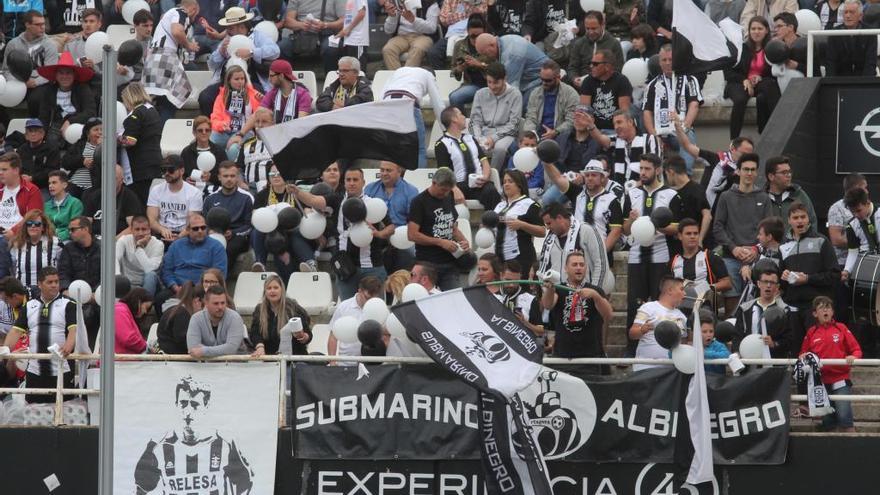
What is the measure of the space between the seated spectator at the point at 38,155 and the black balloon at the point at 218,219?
272 centimetres

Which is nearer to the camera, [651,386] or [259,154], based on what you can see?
[651,386]

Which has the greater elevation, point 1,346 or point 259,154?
point 259,154

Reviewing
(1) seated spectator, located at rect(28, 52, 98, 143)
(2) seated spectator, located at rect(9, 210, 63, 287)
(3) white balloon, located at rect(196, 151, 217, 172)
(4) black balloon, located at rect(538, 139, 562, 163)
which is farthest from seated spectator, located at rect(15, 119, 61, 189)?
(4) black balloon, located at rect(538, 139, 562, 163)

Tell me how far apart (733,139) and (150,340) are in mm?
6213

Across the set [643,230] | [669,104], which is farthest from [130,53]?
[643,230]

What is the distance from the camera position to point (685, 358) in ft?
53.4

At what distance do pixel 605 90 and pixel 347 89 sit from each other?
2596 mm

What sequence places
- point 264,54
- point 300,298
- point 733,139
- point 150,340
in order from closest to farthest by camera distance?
1. point 150,340
2. point 300,298
3. point 733,139
4. point 264,54

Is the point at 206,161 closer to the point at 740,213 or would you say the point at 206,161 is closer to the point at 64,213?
the point at 64,213

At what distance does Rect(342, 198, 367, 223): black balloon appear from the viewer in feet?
60.4

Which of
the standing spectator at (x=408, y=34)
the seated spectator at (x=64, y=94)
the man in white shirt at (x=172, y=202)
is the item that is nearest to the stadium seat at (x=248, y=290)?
the man in white shirt at (x=172, y=202)

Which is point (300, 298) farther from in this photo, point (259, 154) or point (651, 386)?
point (651, 386)

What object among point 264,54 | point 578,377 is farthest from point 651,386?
point 264,54

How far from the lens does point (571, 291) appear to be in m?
16.7
